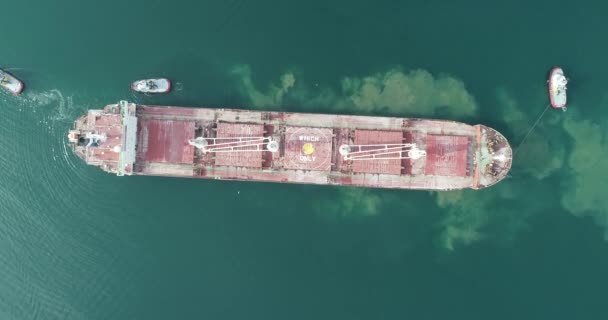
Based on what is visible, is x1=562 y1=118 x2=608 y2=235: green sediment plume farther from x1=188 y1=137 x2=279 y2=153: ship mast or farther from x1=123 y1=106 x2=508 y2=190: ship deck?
x1=188 y1=137 x2=279 y2=153: ship mast

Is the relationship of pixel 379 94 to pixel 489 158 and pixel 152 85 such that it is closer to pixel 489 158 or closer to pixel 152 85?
pixel 489 158

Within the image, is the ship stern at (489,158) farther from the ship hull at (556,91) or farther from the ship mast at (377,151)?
the ship hull at (556,91)

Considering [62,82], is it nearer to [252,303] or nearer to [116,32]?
[116,32]

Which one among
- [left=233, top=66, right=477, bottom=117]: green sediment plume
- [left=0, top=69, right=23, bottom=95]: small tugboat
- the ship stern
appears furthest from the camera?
[left=233, top=66, right=477, bottom=117]: green sediment plume

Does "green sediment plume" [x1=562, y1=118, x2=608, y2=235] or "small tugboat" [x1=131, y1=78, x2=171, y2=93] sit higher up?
"small tugboat" [x1=131, y1=78, x2=171, y2=93]

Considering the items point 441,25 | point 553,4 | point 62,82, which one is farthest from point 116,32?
point 553,4

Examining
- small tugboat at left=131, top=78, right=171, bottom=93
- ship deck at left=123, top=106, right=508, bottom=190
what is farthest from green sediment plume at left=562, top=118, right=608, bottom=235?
small tugboat at left=131, top=78, right=171, bottom=93

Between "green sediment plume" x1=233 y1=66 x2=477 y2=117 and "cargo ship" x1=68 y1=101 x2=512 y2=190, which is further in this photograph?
"green sediment plume" x1=233 y1=66 x2=477 y2=117

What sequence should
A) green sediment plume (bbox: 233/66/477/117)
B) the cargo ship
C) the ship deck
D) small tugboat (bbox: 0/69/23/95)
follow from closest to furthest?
the cargo ship
the ship deck
small tugboat (bbox: 0/69/23/95)
green sediment plume (bbox: 233/66/477/117)
